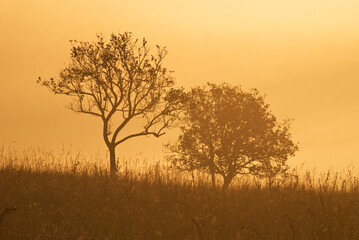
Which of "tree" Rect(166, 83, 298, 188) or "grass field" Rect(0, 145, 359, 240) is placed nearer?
"grass field" Rect(0, 145, 359, 240)

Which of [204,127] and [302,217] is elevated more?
[204,127]

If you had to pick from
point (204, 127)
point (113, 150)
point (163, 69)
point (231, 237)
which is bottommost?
point (231, 237)

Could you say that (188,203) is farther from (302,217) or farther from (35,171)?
(35,171)

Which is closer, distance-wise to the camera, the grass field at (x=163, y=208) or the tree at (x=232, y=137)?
the grass field at (x=163, y=208)

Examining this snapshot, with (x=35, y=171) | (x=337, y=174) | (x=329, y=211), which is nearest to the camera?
(x=329, y=211)

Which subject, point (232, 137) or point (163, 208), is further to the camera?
point (232, 137)

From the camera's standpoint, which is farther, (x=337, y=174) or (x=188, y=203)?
(x=337, y=174)

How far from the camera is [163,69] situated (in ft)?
109

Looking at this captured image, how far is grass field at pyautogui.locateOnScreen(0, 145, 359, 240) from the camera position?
41.1ft

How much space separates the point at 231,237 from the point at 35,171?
474 inches

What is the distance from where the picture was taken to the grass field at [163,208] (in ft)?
41.1

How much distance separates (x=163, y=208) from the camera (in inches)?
592

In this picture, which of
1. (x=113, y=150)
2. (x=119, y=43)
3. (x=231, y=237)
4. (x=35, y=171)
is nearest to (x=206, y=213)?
(x=231, y=237)

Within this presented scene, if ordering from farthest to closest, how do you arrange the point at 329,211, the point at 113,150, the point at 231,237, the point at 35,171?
the point at 113,150
the point at 35,171
the point at 329,211
the point at 231,237
